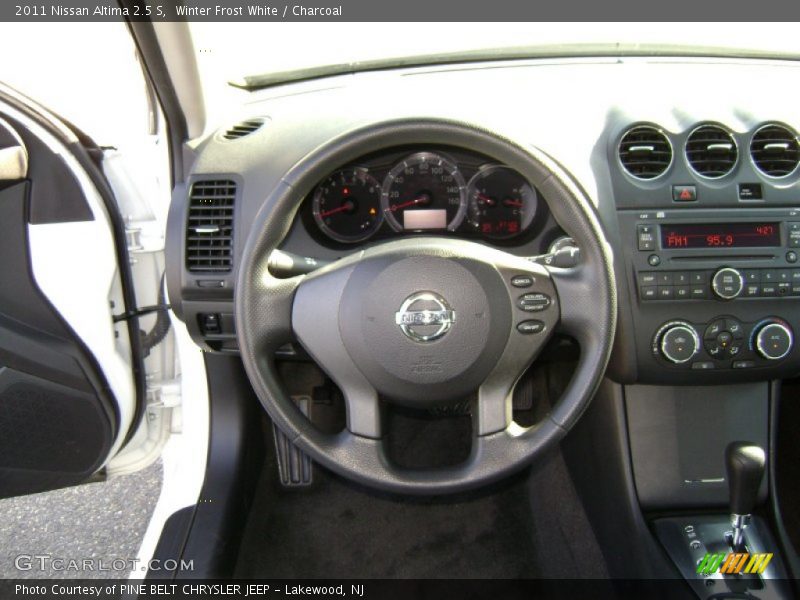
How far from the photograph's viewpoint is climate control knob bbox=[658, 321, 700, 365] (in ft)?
4.59

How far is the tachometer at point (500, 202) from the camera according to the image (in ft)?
4.64

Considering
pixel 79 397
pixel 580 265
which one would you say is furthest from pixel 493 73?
pixel 79 397

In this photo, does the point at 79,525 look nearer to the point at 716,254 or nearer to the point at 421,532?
the point at 421,532

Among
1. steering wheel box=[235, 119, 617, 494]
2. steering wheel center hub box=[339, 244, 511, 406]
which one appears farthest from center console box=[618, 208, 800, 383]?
steering wheel center hub box=[339, 244, 511, 406]

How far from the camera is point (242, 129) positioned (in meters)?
1.46

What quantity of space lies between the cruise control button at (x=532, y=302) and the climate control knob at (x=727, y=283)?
17.7 inches

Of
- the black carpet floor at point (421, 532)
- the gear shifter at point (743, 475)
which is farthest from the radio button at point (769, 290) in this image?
the black carpet floor at point (421, 532)

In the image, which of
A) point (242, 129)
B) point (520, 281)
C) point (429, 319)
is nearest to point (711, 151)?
point (520, 281)

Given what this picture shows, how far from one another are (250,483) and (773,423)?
1343 millimetres

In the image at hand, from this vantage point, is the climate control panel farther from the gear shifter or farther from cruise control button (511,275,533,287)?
cruise control button (511,275,533,287)

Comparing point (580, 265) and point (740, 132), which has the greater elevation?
point (740, 132)

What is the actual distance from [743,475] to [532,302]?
60 cm

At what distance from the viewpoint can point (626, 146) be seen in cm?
141

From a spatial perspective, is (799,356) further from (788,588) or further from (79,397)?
(79,397)
